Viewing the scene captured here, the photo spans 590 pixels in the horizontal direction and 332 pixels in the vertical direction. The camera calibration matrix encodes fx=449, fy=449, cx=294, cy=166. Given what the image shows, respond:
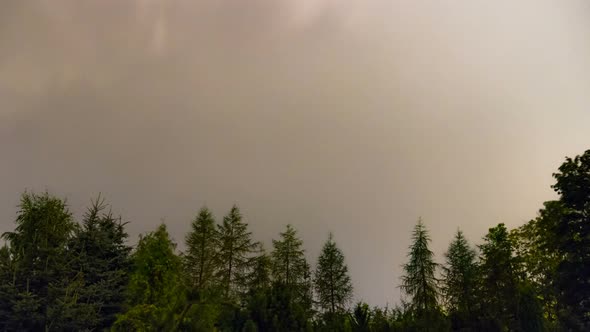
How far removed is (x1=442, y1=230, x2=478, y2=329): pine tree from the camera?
47.5m

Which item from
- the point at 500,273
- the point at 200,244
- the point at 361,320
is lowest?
the point at 361,320

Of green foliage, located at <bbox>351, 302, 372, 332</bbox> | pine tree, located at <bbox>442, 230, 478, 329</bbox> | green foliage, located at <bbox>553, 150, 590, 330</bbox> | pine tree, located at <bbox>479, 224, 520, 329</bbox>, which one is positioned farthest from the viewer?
pine tree, located at <bbox>442, 230, 478, 329</bbox>

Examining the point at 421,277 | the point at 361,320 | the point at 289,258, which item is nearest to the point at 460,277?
the point at 421,277

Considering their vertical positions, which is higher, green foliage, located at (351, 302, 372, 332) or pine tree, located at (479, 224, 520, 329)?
pine tree, located at (479, 224, 520, 329)

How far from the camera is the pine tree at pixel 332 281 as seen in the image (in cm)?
5488

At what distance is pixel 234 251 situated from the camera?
51719 millimetres

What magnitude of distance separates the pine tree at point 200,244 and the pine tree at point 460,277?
2591cm

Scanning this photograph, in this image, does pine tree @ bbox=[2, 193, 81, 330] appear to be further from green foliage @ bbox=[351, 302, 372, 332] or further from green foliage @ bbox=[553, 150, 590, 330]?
Result: green foliage @ bbox=[553, 150, 590, 330]

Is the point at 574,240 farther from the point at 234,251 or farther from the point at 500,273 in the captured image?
the point at 234,251

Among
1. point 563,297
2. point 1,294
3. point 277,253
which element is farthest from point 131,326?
point 277,253

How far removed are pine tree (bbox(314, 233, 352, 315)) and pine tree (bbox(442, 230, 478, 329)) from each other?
11.7m

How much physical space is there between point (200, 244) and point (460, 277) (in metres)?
30.4

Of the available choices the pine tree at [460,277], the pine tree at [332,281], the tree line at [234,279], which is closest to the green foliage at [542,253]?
the tree line at [234,279]

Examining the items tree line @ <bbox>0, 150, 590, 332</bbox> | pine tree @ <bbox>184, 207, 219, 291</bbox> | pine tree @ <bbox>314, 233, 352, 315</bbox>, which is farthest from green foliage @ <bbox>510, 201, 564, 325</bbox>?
pine tree @ <bbox>184, 207, 219, 291</bbox>
